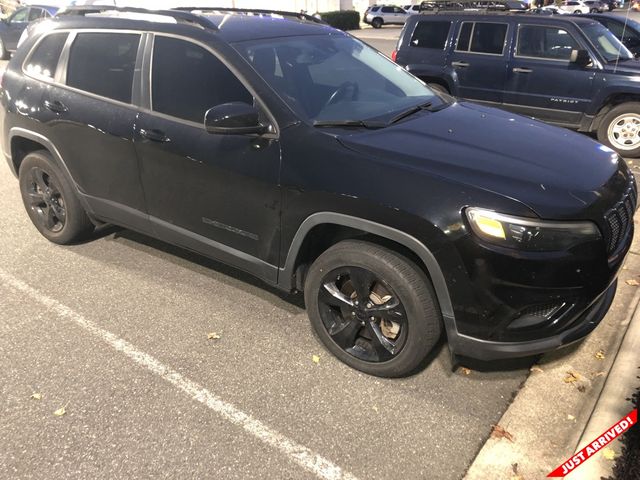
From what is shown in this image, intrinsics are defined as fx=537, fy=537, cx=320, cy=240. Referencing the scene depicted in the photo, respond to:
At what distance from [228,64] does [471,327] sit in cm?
199

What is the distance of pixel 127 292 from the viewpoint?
386cm

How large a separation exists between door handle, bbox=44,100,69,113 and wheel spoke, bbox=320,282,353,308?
94.9 inches

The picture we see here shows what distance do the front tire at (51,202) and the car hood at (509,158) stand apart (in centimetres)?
254

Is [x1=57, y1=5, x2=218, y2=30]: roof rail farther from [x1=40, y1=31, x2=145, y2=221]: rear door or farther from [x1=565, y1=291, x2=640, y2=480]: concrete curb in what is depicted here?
[x1=565, y1=291, x2=640, y2=480]: concrete curb

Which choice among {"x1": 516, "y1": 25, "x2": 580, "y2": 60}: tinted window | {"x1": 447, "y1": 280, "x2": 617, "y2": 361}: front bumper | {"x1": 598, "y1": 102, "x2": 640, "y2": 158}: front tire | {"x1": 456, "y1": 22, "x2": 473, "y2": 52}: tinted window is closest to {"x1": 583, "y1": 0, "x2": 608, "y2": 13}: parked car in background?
{"x1": 456, "y1": 22, "x2": 473, "y2": 52}: tinted window

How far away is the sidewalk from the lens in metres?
2.41

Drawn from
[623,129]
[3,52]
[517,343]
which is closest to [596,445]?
[517,343]

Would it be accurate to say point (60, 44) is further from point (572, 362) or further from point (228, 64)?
point (572, 362)

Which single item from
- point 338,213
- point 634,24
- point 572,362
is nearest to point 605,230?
point 572,362

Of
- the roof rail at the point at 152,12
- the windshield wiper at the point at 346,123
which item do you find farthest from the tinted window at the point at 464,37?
the windshield wiper at the point at 346,123

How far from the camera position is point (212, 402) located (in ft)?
9.29

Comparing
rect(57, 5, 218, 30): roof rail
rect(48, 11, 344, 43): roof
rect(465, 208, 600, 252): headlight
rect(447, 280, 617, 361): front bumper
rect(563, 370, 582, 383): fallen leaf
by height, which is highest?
rect(57, 5, 218, 30): roof rail

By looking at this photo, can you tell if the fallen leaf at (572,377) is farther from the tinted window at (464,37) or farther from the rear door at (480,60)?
the tinted window at (464,37)

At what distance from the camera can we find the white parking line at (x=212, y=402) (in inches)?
96.6
